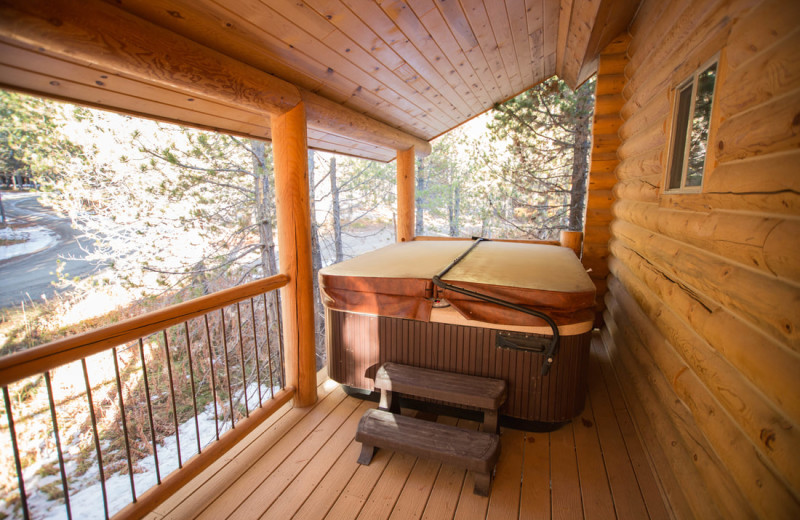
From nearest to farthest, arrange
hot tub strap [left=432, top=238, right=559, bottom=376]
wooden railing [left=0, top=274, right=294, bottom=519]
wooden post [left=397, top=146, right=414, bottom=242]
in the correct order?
wooden railing [left=0, top=274, right=294, bottom=519]
hot tub strap [left=432, top=238, right=559, bottom=376]
wooden post [left=397, top=146, right=414, bottom=242]

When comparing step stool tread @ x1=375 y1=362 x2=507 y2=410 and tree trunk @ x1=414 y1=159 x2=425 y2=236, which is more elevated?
tree trunk @ x1=414 y1=159 x2=425 y2=236

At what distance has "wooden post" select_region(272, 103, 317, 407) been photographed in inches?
88.7

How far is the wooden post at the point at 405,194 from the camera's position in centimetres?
468

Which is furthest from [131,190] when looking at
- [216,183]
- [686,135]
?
[686,135]

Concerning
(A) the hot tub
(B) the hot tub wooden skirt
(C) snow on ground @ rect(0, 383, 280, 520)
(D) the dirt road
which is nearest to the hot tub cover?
(A) the hot tub

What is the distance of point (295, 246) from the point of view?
7.73ft

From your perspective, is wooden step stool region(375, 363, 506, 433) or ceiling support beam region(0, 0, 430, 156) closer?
ceiling support beam region(0, 0, 430, 156)

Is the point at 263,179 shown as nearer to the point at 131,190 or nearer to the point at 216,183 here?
the point at 216,183

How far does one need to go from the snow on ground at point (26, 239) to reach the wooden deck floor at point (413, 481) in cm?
816

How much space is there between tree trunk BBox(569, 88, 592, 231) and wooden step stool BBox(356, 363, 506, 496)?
4643mm

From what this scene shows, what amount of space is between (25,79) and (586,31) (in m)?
3.59

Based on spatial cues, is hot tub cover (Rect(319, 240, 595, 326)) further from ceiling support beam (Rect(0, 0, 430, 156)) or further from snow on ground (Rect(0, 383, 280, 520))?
snow on ground (Rect(0, 383, 280, 520))

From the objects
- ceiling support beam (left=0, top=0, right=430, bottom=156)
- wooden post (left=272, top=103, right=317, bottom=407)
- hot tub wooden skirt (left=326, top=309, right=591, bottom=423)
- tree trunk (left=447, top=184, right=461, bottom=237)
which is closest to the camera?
ceiling support beam (left=0, top=0, right=430, bottom=156)

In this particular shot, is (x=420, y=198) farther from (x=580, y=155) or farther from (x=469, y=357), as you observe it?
(x=469, y=357)
